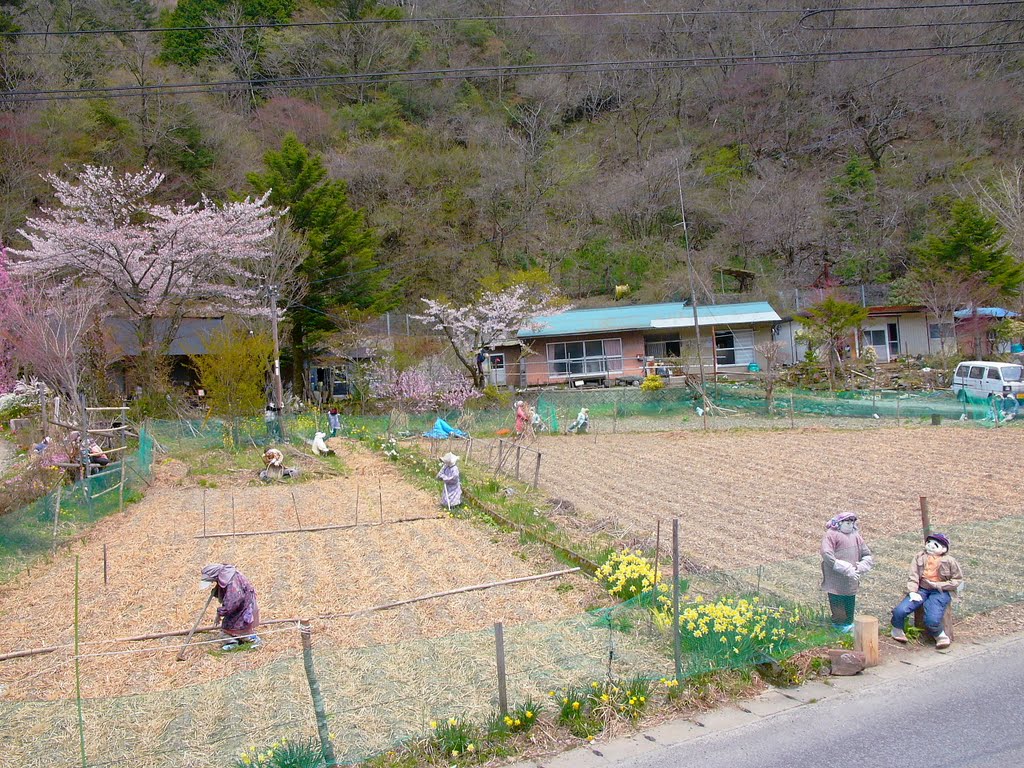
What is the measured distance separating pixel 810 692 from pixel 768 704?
38cm

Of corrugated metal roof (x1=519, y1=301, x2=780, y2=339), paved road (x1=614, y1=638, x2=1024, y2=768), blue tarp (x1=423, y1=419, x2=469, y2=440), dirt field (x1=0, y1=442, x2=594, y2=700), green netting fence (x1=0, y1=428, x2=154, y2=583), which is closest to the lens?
paved road (x1=614, y1=638, x2=1024, y2=768)

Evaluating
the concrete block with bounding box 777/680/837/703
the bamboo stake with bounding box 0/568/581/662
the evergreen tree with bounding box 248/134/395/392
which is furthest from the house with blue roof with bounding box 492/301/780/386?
the concrete block with bounding box 777/680/837/703

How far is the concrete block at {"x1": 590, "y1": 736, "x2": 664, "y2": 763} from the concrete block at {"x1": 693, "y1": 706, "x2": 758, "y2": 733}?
44 cm

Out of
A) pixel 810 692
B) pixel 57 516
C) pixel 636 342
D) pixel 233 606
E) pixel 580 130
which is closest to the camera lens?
pixel 810 692

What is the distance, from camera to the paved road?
15.2ft

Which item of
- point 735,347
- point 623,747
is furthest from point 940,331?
point 623,747

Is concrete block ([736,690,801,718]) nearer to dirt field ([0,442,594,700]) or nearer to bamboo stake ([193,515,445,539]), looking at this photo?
dirt field ([0,442,594,700])

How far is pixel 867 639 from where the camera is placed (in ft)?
19.5

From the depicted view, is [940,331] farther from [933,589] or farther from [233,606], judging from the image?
[233,606]

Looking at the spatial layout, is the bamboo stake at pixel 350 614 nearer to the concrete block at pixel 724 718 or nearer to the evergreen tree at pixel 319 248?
the concrete block at pixel 724 718

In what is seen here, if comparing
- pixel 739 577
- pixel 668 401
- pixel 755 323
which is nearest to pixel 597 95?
pixel 755 323

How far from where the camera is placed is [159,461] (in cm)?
1806

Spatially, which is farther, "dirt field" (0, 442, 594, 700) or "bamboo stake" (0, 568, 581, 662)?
"bamboo stake" (0, 568, 581, 662)

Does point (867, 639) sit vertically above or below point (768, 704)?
above
